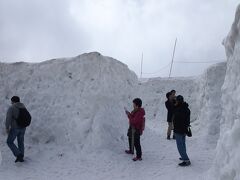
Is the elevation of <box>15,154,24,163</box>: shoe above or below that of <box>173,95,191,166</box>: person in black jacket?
below

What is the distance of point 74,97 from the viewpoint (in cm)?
1355

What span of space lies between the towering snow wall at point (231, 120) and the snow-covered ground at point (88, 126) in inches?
82.6

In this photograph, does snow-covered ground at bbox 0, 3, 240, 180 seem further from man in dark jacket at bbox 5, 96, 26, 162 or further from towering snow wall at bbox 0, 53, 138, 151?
man in dark jacket at bbox 5, 96, 26, 162

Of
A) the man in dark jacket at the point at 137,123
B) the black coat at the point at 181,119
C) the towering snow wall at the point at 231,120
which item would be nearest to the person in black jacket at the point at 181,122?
the black coat at the point at 181,119

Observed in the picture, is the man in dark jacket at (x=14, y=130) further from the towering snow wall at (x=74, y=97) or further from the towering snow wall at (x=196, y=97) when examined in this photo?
the towering snow wall at (x=196, y=97)

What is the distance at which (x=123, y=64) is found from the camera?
15.0 m

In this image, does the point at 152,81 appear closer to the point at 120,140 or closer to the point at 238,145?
the point at 120,140

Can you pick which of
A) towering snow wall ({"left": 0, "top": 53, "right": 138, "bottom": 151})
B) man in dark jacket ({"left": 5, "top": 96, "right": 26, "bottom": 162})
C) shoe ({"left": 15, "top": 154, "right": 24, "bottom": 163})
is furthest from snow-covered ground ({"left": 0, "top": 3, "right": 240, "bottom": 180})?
man in dark jacket ({"left": 5, "top": 96, "right": 26, "bottom": 162})

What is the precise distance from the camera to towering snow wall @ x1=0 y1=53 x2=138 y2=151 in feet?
42.1

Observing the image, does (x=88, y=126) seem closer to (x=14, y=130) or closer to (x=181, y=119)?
(x=14, y=130)

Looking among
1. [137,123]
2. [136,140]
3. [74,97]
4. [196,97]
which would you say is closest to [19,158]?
[74,97]

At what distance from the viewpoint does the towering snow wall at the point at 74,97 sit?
12.8 m

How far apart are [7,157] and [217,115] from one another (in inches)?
282

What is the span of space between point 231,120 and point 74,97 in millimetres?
7205
